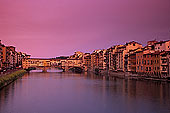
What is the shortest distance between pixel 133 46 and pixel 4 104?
198 feet

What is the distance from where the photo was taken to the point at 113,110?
24.2m

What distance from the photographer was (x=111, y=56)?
317 ft

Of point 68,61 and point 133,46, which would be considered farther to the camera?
point 68,61

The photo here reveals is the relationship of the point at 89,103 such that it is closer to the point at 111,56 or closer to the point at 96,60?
the point at 111,56

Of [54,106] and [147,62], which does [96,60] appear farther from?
[54,106]

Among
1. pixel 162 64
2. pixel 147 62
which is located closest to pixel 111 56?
pixel 147 62

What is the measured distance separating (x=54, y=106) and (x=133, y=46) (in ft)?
189

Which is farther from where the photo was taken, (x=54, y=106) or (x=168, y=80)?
(x=168, y=80)

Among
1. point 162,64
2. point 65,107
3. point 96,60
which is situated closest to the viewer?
point 65,107

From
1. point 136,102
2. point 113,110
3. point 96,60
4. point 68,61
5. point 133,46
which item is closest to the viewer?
point 113,110

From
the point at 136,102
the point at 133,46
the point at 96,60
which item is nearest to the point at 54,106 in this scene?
the point at 136,102

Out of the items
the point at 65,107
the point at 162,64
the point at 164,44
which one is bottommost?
the point at 65,107

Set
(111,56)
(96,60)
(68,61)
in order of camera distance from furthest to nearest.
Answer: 1. (68,61)
2. (96,60)
3. (111,56)

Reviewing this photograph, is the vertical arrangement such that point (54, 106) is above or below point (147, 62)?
below
